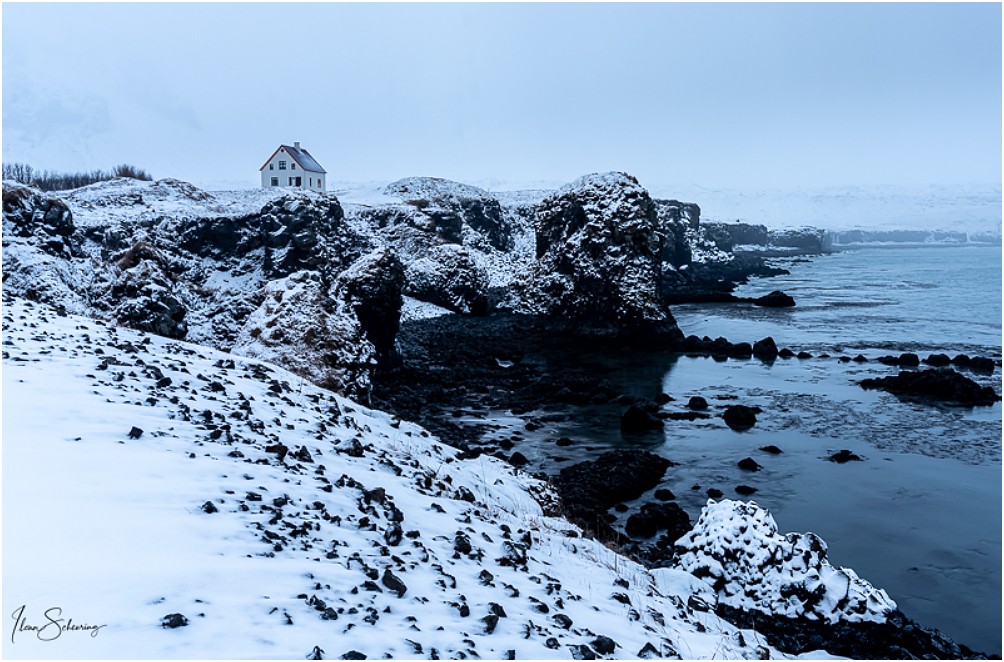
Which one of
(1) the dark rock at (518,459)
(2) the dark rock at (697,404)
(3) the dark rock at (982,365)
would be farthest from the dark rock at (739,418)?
(3) the dark rock at (982,365)

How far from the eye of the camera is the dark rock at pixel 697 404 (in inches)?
1235

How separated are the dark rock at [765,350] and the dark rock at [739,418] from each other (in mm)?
17016

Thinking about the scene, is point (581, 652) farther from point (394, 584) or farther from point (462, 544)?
point (462, 544)

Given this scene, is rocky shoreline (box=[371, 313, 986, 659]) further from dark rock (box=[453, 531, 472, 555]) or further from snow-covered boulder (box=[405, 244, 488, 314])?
dark rock (box=[453, 531, 472, 555])

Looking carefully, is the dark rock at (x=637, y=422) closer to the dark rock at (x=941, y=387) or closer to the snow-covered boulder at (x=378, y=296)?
the snow-covered boulder at (x=378, y=296)

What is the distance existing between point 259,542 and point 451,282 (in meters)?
58.4

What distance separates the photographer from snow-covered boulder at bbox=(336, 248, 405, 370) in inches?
1394

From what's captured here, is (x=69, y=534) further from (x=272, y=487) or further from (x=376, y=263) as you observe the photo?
(x=376, y=263)

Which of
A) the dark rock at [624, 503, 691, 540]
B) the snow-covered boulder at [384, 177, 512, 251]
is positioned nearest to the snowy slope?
the dark rock at [624, 503, 691, 540]

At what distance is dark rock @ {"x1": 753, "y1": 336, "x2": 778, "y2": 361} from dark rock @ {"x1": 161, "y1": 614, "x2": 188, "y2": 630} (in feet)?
144

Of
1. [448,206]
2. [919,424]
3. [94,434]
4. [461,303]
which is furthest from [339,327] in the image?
[448,206]

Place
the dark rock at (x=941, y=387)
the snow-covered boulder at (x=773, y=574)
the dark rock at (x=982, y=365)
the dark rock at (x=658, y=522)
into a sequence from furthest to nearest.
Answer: the dark rock at (x=982, y=365)
the dark rock at (x=941, y=387)
the dark rock at (x=658, y=522)
the snow-covered boulder at (x=773, y=574)

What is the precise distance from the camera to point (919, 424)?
28234 millimetres
